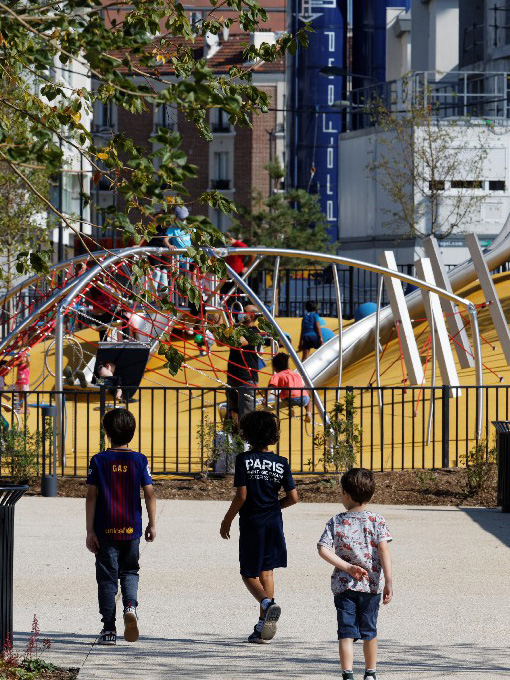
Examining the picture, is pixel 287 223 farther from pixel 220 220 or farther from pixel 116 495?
pixel 116 495

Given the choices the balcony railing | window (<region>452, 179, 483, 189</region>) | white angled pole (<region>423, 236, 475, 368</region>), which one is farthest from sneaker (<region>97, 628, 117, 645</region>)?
window (<region>452, 179, 483, 189</region>)

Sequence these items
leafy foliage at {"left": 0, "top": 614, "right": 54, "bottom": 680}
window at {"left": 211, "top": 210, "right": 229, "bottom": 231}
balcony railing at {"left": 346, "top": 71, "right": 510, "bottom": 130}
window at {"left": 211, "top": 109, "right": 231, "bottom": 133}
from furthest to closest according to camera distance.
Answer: window at {"left": 211, "top": 109, "right": 231, "bottom": 133} → window at {"left": 211, "top": 210, "right": 229, "bottom": 231} → balcony railing at {"left": 346, "top": 71, "right": 510, "bottom": 130} → leafy foliage at {"left": 0, "top": 614, "right": 54, "bottom": 680}

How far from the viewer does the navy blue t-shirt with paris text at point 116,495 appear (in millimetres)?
7461

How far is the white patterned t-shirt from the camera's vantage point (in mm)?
6344

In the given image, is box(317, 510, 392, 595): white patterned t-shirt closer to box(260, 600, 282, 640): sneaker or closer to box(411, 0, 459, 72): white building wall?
box(260, 600, 282, 640): sneaker

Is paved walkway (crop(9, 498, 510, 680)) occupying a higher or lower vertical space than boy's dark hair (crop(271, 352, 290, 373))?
lower

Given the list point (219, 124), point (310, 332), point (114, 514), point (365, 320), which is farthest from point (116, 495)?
point (219, 124)

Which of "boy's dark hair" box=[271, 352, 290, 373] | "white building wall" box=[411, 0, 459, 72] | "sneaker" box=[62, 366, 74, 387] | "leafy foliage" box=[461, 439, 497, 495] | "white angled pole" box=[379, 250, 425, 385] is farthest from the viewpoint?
"white building wall" box=[411, 0, 459, 72]

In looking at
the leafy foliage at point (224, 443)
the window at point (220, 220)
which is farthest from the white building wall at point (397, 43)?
the leafy foliage at point (224, 443)

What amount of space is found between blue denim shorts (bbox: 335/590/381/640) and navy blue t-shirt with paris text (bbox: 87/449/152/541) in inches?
61.0

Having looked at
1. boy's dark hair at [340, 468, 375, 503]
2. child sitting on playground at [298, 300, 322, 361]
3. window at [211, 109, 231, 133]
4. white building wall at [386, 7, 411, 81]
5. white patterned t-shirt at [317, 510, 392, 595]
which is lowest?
white patterned t-shirt at [317, 510, 392, 595]

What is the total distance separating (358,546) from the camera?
6.35 meters

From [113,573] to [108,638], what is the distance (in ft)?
1.19

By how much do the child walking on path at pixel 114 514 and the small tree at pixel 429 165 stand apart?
3379 centimetres
